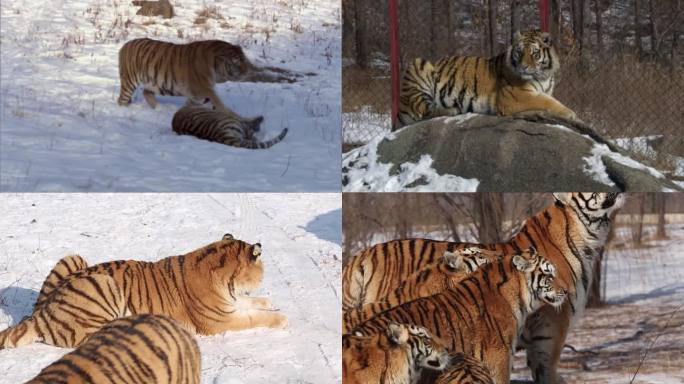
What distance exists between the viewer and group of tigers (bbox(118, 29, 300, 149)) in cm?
542

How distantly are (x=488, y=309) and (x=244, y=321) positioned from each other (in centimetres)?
75

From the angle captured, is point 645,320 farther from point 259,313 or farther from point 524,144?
point 259,313

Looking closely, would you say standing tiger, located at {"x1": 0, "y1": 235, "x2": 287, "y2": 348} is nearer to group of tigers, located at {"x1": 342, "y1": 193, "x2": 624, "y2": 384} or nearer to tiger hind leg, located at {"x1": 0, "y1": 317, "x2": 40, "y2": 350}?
tiger hind leg, located at {"x1": 0, "y1": 317, "x2": 40, "y2": 350}

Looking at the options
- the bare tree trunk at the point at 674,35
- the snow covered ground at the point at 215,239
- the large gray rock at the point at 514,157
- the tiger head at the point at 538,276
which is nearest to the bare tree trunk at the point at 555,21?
the bare tree trunk at the point at 674,35

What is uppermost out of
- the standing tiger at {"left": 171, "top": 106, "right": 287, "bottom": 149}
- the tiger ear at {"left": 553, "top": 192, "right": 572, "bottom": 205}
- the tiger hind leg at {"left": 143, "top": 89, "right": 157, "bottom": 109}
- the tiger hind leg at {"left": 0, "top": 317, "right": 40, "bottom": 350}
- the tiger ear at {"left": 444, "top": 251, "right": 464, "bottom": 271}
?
the tiger hind leg at {"left": 143, "top": 89, "right": 157, "bottom": 109}

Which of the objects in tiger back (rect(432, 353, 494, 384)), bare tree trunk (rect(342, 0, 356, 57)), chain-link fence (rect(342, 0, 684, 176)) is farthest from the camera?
bare tree trunk (rect(342, 0, 356, 57))

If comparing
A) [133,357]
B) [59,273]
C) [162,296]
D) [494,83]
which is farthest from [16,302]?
[494,83]

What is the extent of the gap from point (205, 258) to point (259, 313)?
23cm

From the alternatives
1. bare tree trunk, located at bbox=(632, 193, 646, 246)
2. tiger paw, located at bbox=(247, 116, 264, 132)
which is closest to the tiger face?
bare tree trunk, located at bbox=(632, 193, 646, 246)

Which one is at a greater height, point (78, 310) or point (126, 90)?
point (126, 90)

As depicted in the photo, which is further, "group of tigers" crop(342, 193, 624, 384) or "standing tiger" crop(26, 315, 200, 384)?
"group of tigers" crop(342, 193, 624, 384)

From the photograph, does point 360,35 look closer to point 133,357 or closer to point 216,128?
point 216,128

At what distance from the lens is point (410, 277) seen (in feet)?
12.0

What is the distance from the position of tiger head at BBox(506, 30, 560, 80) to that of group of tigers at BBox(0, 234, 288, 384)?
5.18ft
